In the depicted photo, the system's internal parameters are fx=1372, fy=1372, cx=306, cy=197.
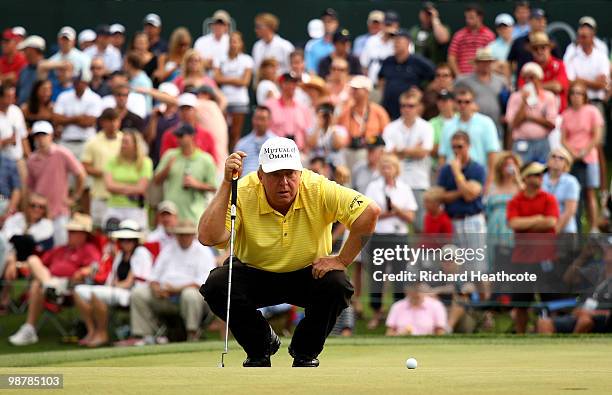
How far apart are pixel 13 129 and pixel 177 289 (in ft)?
12.7

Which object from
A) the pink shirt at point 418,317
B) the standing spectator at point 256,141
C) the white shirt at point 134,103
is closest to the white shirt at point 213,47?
the white shirt at point 134,103

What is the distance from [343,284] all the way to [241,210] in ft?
2.66

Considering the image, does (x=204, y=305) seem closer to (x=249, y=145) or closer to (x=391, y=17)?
(x=249, y=145)

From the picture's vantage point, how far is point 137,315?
1417 cm

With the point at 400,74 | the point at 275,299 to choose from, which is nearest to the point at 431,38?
the point at 400,74

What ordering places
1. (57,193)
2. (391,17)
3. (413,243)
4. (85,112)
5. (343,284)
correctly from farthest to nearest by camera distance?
(391,17) < (85,112) < (57,193) < (413,243) < (343,284)

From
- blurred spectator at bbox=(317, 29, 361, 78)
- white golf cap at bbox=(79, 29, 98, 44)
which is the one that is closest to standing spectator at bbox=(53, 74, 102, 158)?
white golf cap at bbox=(79, 29, 98, 44)

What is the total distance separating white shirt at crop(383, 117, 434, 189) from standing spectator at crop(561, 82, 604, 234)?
5.46 feet

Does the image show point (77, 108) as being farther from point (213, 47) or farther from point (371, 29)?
point (371, 29)

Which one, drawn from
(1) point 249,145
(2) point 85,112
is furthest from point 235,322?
(2) point 85,112

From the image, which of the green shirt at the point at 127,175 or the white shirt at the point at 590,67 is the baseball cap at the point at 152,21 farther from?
the white shirt at the point at 590,67

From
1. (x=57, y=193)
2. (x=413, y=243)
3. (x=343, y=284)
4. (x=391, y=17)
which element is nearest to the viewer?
(x=343, y=284)

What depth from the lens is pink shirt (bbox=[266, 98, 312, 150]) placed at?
16750 millimetres

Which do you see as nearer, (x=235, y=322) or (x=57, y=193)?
(x=235, y=322)
